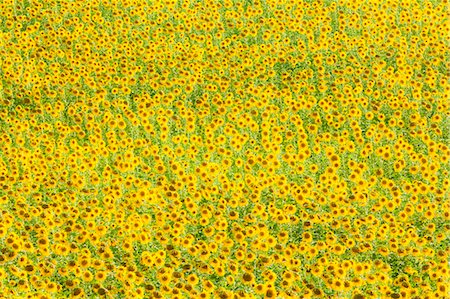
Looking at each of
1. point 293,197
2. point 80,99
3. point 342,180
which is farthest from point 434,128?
point 80,99

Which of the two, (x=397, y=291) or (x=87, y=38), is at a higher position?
(x=87, y=38)

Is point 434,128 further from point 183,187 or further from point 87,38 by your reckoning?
point 87,38

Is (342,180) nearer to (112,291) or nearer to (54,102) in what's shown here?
(112,291)

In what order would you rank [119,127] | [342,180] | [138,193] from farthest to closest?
[119,127], [342,180], [138,193]

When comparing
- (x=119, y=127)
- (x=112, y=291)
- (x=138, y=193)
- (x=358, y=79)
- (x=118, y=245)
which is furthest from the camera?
(x=358, y=79)

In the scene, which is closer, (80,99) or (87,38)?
(80,99)

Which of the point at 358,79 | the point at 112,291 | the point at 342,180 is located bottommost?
the point at 112,291
